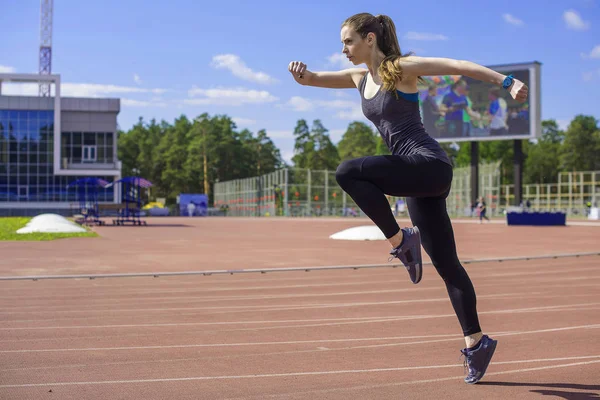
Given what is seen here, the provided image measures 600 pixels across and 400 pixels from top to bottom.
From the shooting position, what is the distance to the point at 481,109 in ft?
186

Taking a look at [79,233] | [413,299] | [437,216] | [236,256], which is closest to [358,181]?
[437,216]

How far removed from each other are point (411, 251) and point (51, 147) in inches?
2974

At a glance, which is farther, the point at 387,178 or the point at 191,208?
the point at 191,208

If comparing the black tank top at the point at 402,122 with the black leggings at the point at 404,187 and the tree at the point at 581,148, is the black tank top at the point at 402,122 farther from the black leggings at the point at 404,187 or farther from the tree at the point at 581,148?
the tree at the point at 581,148

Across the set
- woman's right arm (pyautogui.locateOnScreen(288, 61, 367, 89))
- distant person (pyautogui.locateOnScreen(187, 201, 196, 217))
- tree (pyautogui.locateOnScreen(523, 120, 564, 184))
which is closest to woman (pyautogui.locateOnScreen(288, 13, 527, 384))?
woman's right arm (pyautogui.locateOnScreen(288, 61, 367, 89))

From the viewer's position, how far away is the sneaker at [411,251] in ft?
13.4

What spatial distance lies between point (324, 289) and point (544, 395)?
5896 millimetres

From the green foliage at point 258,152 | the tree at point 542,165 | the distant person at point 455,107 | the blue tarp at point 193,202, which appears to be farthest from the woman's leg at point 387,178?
the tree at point 542,165

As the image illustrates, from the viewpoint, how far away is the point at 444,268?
14.1 ft

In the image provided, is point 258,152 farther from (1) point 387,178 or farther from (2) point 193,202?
(1) point 387,178

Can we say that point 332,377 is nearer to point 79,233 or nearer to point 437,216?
point 437,216

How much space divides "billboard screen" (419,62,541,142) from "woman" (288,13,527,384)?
5211 centimetres

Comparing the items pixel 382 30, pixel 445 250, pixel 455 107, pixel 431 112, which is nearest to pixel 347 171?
pixel 445 250

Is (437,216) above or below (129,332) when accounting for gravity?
above
